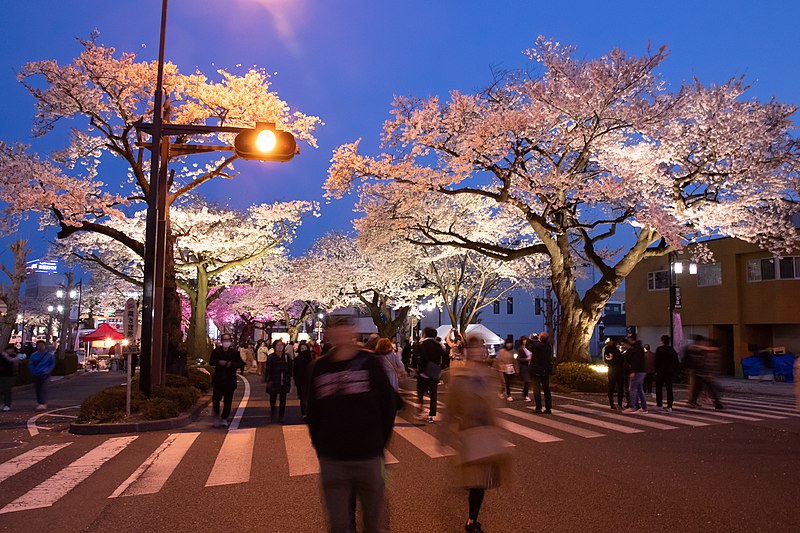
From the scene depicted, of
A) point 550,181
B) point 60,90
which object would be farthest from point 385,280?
point 60,90

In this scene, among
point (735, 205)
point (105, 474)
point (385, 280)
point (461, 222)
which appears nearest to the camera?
point (105, 474)

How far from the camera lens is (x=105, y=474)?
809cm

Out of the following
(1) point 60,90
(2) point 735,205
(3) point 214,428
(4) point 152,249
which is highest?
(1) point 60,90

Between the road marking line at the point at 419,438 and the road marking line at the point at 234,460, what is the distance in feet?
8.03

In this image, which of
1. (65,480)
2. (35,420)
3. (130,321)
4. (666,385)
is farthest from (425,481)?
(35,420)

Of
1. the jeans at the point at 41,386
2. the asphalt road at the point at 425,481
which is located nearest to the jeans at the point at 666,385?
the asphalt road at the point at 425,481

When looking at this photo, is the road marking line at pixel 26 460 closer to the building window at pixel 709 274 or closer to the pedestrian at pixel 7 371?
the pedestrian at pixel 7 371

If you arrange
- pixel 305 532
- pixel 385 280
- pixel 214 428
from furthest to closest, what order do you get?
pixel 385 280, pixel 214 428, pixel 305 532

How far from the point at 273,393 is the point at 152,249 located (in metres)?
3.84

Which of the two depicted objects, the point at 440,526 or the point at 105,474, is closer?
the point at 440,526

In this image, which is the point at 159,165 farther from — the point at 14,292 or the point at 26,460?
the point at 14,292

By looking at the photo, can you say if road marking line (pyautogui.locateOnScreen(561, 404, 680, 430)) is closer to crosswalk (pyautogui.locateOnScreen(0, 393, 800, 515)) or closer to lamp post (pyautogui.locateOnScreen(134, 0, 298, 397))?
crosswalk (pyautogui.locateOnScreen(0, 393, 800, 515))

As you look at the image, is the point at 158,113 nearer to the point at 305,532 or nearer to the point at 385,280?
the point at 305,532

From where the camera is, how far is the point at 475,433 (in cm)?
527
